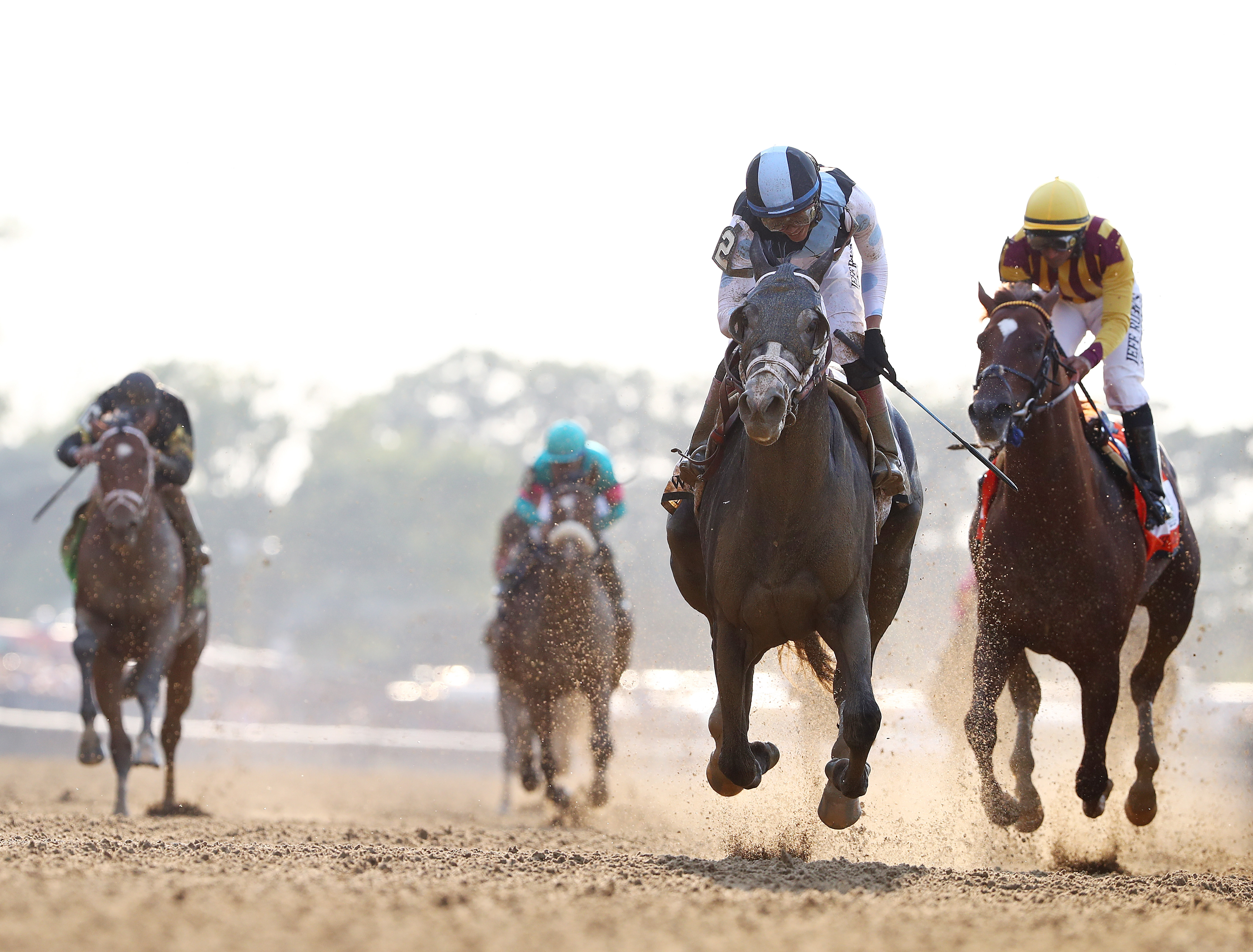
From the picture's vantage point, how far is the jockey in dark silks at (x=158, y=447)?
33.8ft

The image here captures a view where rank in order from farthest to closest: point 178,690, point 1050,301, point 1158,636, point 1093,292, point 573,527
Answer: point 178,690 → point 573,527 → point 1158,636 → point 1093,292 → point 1050,301

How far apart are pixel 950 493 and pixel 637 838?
9.19m

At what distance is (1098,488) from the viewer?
295 inches

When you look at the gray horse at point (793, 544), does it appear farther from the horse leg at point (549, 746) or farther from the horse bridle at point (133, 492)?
the horse bridle at point (133, 492)

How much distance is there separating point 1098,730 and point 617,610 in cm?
450

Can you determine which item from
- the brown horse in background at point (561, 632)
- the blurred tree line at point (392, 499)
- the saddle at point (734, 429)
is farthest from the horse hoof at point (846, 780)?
the blurred tree line at point (392, 499)

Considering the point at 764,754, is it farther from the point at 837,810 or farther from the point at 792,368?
the point at 792,368

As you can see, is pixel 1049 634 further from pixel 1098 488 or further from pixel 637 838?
pixel 637 838

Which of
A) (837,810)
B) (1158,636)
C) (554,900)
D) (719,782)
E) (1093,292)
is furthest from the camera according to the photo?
(1158,636)

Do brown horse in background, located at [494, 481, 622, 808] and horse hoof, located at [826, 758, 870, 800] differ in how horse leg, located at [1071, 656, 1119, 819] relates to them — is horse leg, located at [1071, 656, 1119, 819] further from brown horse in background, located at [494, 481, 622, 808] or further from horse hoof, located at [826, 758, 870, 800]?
brown horse in background, located at [494, 481, 622, 808]

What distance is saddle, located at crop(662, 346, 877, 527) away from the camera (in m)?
6.13

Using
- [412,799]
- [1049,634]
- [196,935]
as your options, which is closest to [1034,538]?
[1049,634]

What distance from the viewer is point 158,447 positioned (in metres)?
10.4

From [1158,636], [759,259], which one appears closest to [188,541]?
[759,259]
